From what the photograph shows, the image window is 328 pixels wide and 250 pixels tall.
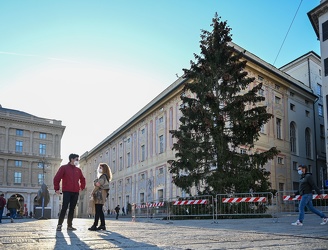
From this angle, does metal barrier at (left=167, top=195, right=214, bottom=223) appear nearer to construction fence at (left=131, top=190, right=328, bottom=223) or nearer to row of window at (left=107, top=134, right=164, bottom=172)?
construction fence at (left=131, top=190, right=328, bottom=223)

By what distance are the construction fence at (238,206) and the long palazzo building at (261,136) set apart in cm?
1143

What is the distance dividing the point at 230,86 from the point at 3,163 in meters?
62.1

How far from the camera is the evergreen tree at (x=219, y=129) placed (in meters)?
21.3

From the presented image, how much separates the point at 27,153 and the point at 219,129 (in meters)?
63.1

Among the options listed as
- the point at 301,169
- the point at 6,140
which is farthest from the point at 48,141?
the point at 301,169

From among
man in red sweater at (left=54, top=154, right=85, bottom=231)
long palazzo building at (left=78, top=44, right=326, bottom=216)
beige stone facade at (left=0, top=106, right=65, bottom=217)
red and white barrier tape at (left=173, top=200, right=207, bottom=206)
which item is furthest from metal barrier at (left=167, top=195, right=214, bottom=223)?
beige stone facade at (left=0, top=106, right=65, bottom=217)

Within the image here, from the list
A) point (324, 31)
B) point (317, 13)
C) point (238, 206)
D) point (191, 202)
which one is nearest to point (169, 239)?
point (238, 206)

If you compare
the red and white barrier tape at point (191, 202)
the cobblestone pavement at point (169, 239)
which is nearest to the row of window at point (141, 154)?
the red and white barrier tape at point (191, 202)

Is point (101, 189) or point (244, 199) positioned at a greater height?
point (101, 189)

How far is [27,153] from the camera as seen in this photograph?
3051 inches

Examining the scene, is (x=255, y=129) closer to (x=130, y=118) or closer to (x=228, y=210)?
(x=228, y=210)

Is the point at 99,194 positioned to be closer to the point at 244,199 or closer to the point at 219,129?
the point at 244,199

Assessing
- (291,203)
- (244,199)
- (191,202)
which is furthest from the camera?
(291,203)

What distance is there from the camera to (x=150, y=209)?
84.3ft
